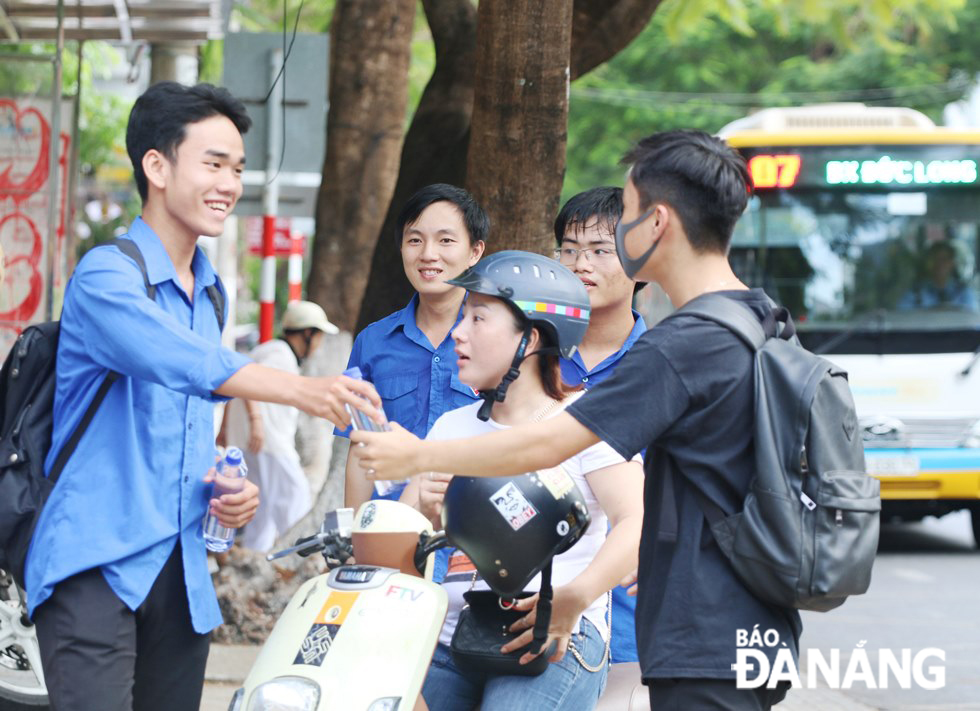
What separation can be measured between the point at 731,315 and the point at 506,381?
2.27 ft

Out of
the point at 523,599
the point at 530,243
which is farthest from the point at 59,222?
the point at 523,599

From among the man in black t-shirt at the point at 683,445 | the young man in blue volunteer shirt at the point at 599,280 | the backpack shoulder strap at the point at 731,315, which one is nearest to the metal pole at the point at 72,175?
the young man in blue volunteer shirt at the point at 599,280

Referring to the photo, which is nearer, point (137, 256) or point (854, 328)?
point (137, 256)

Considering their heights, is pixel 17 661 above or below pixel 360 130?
below

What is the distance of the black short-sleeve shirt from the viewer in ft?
8.55

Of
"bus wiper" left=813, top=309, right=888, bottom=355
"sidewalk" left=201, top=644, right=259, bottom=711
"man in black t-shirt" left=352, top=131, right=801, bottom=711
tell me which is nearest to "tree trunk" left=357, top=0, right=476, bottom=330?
"sidewalk" left=201, top=644, right=259, bottom=711

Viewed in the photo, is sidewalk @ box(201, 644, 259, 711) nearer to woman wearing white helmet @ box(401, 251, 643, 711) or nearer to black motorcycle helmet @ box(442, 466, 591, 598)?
woman wearing white helmet @ box(401, 251, 643, 711)

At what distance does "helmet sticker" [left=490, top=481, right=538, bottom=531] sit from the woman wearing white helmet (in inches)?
11.5

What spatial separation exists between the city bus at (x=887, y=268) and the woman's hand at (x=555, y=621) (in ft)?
27.2

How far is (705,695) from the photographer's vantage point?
262 cm

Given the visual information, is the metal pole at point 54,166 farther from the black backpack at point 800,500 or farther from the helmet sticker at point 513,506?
the black backpack at point 800,500

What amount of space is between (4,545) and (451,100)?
437cm

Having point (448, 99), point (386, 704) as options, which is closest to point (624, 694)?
point (386, 704)

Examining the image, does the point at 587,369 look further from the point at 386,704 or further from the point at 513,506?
the point at 386,704
